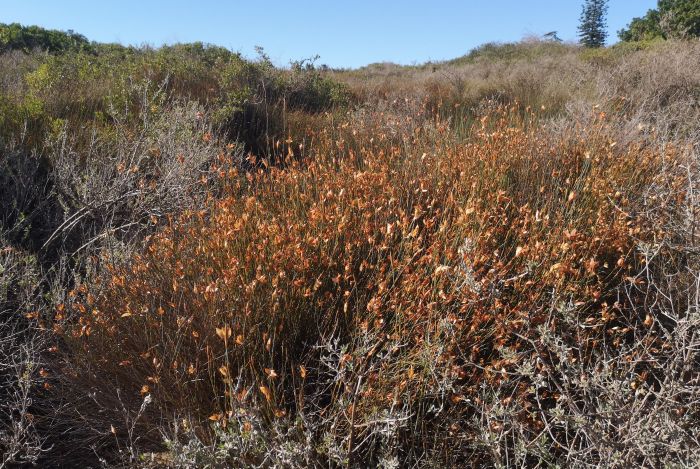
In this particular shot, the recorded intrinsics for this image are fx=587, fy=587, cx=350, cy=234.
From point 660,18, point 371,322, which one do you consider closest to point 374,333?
point 371,322

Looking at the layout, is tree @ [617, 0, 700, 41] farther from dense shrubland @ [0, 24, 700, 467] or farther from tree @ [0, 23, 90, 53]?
dense shrubland @ [0, 24, 700, 467]

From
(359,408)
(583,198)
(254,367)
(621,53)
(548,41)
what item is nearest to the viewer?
(359,408)

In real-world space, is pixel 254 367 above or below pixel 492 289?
below

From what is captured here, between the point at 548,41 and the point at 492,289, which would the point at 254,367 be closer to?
the point at 492,289

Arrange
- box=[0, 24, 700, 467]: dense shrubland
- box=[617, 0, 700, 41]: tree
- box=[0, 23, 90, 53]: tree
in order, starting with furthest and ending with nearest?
box=[617, 0, 700, 41]: tree < box=[0, 23, 90, 53]: tree < box=[0, 24, 700, 467]: dense shrubland

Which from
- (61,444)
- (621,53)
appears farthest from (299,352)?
(621,53)

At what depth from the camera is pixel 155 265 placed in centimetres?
273

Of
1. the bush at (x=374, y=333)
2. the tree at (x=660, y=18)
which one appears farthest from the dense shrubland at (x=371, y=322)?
the tree at (x=660, y=18)

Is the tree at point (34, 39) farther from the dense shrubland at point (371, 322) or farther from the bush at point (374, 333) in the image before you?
the bush at point (374, 333)

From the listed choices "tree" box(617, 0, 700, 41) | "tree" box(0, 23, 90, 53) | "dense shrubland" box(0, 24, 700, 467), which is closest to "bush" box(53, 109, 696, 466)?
"dense shrubland" box(0, 24, 700, 467)

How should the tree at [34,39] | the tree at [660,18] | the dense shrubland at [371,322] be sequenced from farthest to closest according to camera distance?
the tree at [660,18] < the tree at [34,39] < the dense shrubland at [371,322]

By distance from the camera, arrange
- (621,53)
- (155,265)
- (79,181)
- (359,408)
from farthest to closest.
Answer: (621,53), (79,181), (155,265), (359,408)

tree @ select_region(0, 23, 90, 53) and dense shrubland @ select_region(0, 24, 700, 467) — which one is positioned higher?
tree @ select_region(0, 23, 90, 53)

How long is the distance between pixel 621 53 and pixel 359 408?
12.4 metres
